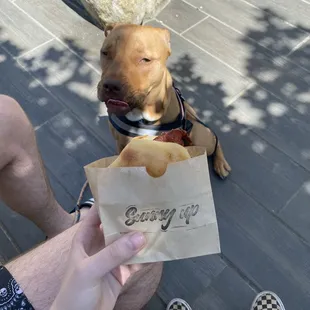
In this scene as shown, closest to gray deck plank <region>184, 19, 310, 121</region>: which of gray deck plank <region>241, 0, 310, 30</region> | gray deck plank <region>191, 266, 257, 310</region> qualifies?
gray deck plank <region>241, 0, 310, 30</region>

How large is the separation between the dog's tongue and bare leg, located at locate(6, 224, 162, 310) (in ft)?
2.38

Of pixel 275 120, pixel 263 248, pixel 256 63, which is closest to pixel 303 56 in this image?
pixel 256 63

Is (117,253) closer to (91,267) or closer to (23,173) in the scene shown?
(91,267)

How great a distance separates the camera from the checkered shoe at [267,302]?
2117 mm

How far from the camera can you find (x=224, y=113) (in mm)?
2963

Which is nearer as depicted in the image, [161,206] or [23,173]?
[161,206]

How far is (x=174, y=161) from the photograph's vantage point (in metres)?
1.21

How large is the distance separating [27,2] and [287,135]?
275 cm

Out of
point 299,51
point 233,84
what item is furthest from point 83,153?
point 299,51

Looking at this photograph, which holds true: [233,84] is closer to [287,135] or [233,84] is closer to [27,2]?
[287,135]

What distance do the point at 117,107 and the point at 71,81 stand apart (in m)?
1.23

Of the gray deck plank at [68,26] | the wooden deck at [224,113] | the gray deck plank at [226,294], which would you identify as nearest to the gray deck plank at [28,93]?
the wooden deck at [224,113]

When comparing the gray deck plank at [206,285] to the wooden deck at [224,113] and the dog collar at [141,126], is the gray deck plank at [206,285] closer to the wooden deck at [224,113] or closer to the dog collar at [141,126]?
the wooden deck at [224,113]

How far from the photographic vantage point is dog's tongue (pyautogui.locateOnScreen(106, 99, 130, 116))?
2.18m
